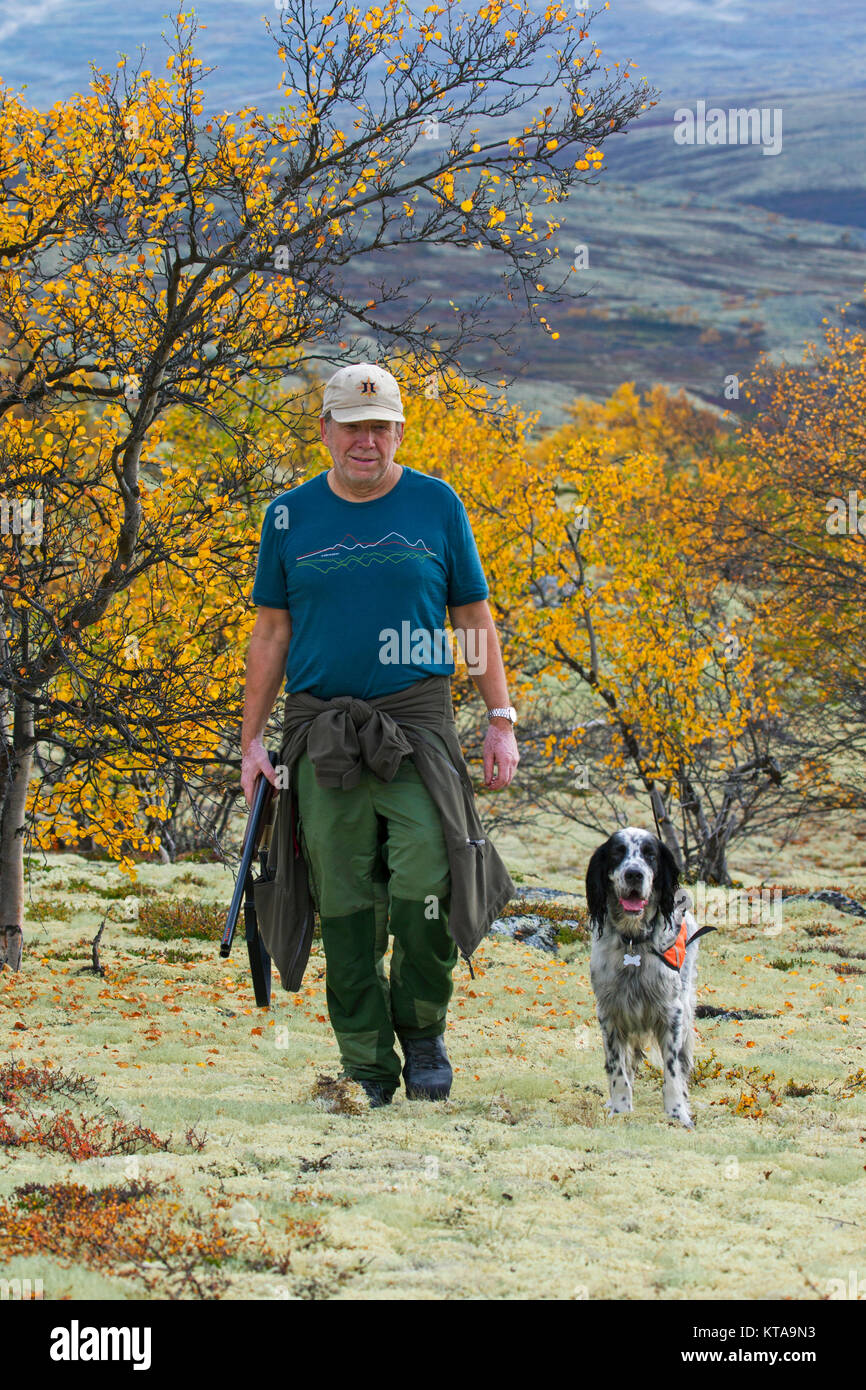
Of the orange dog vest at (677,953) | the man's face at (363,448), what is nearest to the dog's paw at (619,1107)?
the orange dog vest at (677,953)

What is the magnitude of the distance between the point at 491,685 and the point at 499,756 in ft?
1.21

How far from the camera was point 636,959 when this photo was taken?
6328mm

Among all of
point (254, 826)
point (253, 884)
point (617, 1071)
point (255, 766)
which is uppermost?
point (255, 766)

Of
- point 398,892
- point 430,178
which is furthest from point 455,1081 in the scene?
point 430,178

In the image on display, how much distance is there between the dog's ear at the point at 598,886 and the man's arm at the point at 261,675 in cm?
185

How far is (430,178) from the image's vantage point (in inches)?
351

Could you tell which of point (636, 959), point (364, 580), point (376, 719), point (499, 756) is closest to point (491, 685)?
point (499, 756)

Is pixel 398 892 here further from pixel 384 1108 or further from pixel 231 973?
pixel 231 973

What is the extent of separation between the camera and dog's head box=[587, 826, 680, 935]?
6266 millimetres

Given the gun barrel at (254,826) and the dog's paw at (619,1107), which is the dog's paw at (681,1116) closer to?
the dog's paw at (619,1107)

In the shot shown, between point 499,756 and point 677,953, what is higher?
point 499,756

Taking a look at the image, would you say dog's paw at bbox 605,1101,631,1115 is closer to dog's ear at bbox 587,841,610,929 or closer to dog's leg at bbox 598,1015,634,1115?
dog's leg at bbox 598,1015,634,1115

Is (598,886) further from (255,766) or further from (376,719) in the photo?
(255,766)

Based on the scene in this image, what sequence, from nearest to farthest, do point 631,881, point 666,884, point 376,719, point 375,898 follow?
point 376,719 → point 375,898 → point 631,881 → point 666,884
